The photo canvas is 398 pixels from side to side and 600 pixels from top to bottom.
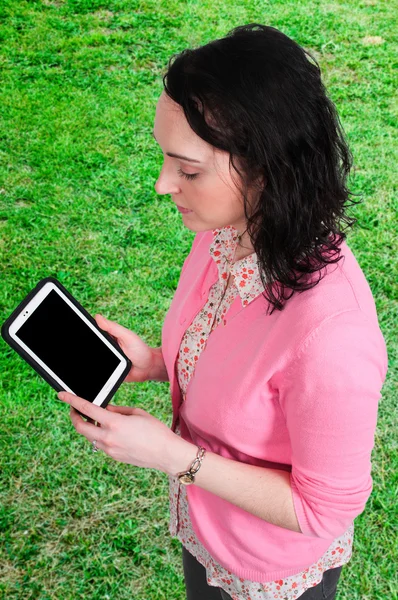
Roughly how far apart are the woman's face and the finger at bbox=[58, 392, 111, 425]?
1.65ft

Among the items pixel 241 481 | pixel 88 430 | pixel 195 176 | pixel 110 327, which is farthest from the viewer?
pixel 110 327

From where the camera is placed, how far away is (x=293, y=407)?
54.6 inches

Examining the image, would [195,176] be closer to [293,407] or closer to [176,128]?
[176,128]

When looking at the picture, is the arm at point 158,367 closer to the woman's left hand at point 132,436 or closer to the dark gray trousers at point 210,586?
the woman's left hand at point 132,436

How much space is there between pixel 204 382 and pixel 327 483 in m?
0.38

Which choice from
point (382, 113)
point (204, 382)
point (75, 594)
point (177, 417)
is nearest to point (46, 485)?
point (75, 594)

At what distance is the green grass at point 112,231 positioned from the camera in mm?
2973

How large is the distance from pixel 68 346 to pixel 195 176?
0.62 metres

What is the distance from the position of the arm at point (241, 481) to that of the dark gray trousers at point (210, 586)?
0.42 m

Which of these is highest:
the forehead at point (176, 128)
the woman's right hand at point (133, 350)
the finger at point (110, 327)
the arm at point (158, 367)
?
the forehead at point (176, 128)

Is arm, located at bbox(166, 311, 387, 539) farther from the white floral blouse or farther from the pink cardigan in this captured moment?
the white floral blouse

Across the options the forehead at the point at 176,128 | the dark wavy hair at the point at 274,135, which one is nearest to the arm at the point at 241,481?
the dark wavy hair at the point at 274,135

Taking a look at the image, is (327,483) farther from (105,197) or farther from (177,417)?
(105,197)

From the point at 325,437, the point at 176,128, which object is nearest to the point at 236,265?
the point at 176,128
